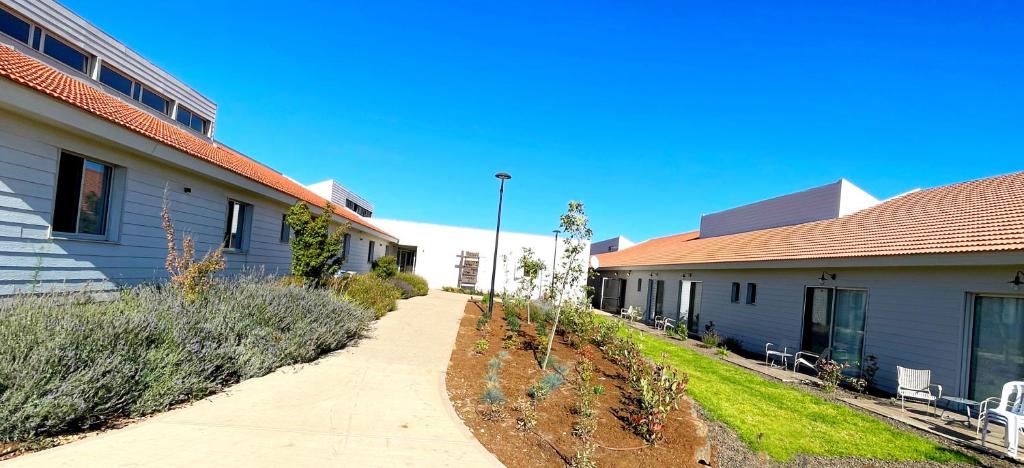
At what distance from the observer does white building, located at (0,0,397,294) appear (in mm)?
5867

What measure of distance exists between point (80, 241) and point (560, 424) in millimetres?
6894

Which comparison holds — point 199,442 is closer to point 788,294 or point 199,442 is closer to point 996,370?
point 996,370

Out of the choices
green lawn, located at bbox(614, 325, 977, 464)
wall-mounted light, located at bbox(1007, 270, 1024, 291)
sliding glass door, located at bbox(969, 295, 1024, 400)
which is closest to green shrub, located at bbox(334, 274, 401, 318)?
green lawn, located at bbox(614, 325, 977, 464)

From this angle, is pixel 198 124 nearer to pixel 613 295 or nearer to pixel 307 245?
pixel 307 245

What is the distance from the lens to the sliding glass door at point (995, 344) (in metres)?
7.70

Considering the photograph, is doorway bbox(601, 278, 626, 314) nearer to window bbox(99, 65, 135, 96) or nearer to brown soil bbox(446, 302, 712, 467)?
brown soil bbox(446, 302, 712, 467)

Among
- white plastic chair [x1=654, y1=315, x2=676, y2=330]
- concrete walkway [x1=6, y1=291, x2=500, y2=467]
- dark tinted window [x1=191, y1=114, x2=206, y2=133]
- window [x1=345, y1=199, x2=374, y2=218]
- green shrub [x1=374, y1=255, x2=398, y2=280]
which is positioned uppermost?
dark tinted window [x1=191, y1=114, x2=206, y2=133]

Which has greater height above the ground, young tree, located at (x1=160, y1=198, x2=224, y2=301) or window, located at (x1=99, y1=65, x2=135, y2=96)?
window, located at (x1=99, y1=65, x2=135, y2=96)

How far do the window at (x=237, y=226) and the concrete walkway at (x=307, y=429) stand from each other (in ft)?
17.4

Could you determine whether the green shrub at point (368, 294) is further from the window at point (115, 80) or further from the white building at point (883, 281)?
the white building at point (883, 281)

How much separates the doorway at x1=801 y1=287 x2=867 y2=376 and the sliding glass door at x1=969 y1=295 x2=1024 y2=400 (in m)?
2.19

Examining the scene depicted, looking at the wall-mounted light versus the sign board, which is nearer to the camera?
the wall-mounted light

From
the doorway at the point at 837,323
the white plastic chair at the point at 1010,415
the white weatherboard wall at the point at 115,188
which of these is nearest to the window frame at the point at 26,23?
the white weatherboard wall at the point at 115,188

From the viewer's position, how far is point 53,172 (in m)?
6.37
